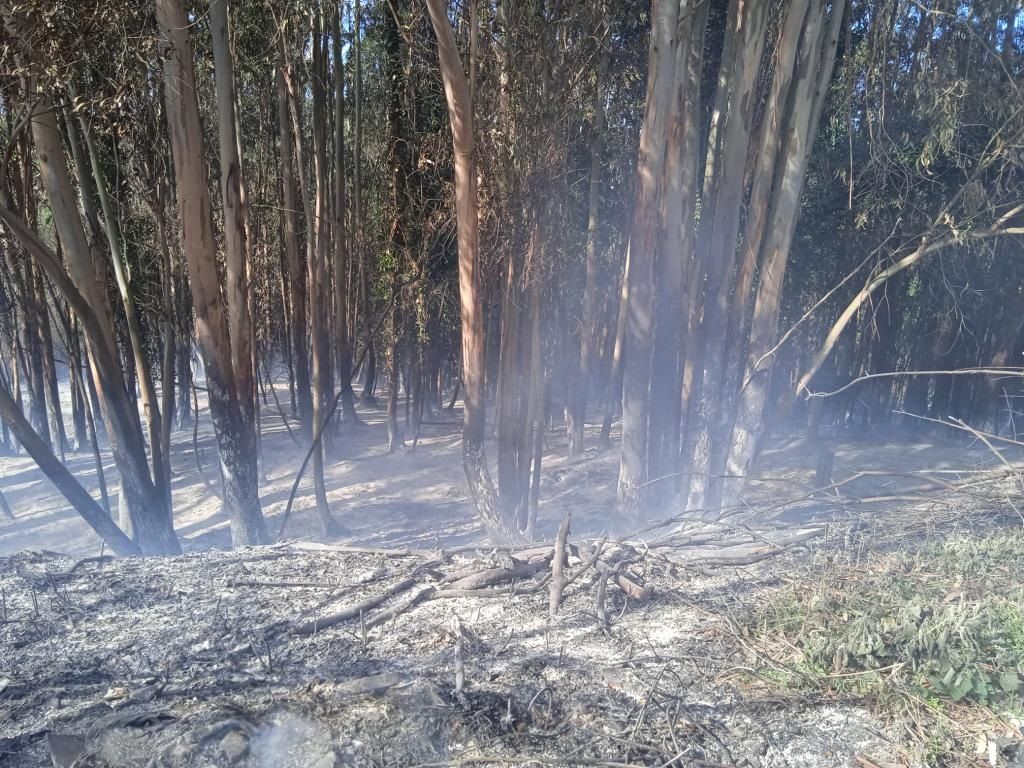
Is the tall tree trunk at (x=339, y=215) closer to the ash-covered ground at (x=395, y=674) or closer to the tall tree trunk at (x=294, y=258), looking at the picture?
the tall tree trunk at (x=294, y=258)

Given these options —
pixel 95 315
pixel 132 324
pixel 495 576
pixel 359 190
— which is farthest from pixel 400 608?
pixel 359 190

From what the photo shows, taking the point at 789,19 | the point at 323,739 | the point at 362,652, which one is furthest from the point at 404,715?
the point at 789,19

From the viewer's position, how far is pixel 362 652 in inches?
148

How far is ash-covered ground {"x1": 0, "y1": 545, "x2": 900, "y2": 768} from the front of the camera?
2.90 m

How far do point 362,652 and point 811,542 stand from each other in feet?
11.0

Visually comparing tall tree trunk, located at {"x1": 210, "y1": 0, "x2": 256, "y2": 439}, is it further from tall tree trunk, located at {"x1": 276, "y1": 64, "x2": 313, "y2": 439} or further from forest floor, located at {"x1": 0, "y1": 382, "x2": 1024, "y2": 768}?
forest floor, located at {"x1": 0, "y1": 382, "x2": 1024, "y2": 768}

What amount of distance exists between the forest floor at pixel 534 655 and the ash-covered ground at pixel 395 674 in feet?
0.04

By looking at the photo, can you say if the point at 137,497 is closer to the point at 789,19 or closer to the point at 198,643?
the point at 198,643

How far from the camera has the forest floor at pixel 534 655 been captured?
115 inches

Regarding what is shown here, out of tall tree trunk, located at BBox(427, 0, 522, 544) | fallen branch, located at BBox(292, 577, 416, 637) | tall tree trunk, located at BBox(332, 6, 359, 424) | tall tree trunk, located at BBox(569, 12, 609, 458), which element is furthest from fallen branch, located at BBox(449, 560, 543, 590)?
tall tree trunk, located at BBox(569, 12, 609, 458)

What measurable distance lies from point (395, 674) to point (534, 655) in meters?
0.71

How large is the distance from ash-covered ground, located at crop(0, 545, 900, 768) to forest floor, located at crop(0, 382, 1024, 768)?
0.04 ft

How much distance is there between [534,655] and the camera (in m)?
3.70

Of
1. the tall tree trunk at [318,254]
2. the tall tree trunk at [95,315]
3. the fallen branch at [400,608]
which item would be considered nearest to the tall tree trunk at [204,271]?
the tall tree trunk at [95,315]
